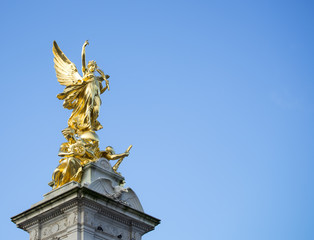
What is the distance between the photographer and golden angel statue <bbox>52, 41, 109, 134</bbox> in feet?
101

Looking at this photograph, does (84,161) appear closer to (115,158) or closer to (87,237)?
(115,158)

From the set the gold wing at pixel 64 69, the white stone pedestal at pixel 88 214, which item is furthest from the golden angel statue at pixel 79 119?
the white stone pedestal at pixel 88 214

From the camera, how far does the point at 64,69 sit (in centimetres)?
3294

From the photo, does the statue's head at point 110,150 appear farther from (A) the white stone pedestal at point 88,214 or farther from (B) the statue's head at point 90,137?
(A) the white stone pedestal at point 88,214

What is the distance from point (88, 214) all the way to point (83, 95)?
660 centimetres

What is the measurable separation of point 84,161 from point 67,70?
5590mm

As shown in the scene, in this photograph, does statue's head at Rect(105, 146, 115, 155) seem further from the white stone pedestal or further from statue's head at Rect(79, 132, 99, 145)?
the white stone pedestal

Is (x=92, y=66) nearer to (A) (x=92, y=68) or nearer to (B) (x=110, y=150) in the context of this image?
(A) (x=92, y=68)

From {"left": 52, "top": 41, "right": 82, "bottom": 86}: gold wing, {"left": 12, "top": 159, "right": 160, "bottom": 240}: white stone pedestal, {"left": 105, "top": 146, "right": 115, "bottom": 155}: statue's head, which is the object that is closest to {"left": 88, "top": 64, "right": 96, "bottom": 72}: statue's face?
{"left": 52, "top": 41, "right": 82, "bottom": 86}: gold wing

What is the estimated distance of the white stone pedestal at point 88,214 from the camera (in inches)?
1064

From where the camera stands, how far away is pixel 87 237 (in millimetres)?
26656

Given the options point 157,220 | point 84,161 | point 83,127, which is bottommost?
point 157,220

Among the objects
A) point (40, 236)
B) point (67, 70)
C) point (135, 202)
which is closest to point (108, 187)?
point (135, 202)

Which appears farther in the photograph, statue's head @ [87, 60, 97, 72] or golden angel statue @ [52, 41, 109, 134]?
statue's head @ [87, 60, 97, 72]
